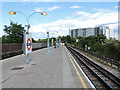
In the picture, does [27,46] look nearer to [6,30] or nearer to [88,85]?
[88,85]

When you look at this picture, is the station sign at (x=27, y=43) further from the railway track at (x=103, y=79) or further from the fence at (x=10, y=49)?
the railway track at (x=103, y=79)

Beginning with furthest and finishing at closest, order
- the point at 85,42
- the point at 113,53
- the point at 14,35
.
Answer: the point at 85,42, the point at 113,53, the point at 14,35

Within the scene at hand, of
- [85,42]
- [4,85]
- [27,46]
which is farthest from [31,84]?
[85,42]

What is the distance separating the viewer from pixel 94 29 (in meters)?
189

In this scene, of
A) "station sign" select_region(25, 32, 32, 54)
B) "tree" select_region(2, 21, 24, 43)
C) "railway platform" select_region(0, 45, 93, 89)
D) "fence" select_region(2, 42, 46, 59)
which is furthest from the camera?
"tree" select_region(2, 21, 24, 43)

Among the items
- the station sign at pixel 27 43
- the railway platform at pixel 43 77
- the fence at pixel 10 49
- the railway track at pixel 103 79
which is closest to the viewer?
the railway platform at pixel 43 77

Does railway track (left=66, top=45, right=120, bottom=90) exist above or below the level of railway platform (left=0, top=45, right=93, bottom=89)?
below

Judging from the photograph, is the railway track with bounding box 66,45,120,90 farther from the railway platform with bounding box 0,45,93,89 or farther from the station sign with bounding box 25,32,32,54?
the station sign with bounding box 25,32,32,54

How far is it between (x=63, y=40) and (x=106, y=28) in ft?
231

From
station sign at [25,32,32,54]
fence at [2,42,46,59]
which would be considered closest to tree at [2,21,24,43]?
fence at [2,42,46,59]

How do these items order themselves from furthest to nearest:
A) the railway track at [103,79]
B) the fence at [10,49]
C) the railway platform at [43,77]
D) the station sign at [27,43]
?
1. the fence at [10,49]
2. the station sign at [27,43]
3. the railway track at [103,79]
4. the railway platform at [43,77]

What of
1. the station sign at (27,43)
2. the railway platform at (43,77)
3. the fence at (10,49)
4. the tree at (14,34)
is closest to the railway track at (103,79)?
the railway platform at (43,77)

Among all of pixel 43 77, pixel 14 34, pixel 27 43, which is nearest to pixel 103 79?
pixel 43 77

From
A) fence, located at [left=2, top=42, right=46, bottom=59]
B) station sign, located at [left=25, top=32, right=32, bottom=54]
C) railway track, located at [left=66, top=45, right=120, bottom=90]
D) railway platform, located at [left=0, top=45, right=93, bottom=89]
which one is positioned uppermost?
station sign, located at [left=25, top=32, right=32, bottom=54]
